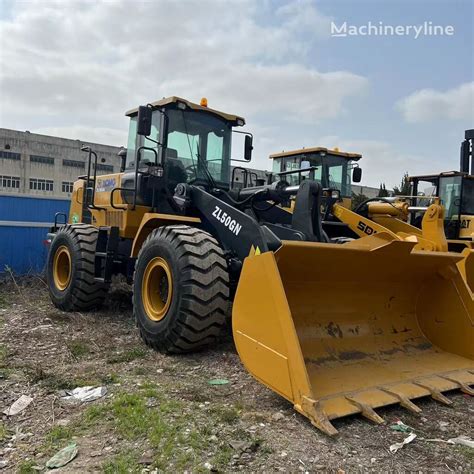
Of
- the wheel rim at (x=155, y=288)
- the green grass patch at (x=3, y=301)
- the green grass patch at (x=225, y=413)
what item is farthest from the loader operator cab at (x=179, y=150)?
the green grass patch at (x=225, y=413)

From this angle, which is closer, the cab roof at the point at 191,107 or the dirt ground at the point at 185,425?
the dirt ground at the point at 185,425

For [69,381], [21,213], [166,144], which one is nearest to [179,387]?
[69,381]

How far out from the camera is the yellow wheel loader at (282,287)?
11.7 ft

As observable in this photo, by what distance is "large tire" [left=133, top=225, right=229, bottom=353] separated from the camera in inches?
180

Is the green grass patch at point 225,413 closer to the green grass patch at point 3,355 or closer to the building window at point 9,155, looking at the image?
the green grass patch at point 3,355

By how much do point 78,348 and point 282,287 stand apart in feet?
8.63

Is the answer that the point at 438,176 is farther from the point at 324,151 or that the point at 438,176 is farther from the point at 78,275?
the point at 78,275

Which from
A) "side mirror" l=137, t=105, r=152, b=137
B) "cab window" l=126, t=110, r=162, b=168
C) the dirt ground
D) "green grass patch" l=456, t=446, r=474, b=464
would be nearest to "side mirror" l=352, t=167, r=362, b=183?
"cab window" l=126, t=110, r=162, b=168

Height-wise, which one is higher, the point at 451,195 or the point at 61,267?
the point at 451,195

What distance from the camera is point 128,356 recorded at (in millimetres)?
4801

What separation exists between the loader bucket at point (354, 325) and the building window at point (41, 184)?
1719 inches

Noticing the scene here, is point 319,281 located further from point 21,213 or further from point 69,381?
point 21,213

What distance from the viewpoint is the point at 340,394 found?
3482 mm

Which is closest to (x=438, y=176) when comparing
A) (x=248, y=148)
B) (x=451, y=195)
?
(x=451, y=195)
